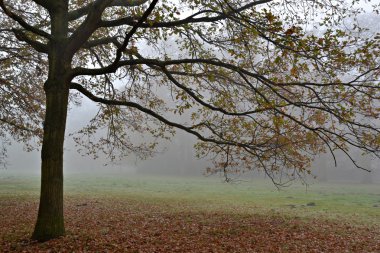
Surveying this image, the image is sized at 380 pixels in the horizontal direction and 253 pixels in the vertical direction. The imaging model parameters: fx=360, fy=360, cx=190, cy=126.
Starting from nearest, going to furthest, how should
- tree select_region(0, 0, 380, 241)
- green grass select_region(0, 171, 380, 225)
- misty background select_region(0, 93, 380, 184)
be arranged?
tree select_region(0, 0, 380, 241), green grass select_region(0, 171, 380, 225), misty background select_region(0, 93, 380, 184)

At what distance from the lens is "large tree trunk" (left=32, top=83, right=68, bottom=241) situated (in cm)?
980

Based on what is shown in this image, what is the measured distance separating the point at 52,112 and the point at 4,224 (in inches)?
221

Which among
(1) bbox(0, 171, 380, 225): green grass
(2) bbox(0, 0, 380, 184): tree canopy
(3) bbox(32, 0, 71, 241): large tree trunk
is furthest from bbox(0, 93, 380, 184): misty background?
(3) bbox(32, 0, 71, 241): large tree trunk

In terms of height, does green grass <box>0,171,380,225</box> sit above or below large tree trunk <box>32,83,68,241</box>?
below

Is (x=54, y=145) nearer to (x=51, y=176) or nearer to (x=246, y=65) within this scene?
(x=51, y=176)

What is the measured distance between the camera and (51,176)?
9.83 metres

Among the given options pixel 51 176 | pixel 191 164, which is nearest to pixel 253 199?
pixel 51 176

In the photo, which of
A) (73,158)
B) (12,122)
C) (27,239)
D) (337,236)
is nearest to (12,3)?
(12,122)

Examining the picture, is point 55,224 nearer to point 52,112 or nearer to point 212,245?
point 52,112

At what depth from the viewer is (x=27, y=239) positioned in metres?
9.98

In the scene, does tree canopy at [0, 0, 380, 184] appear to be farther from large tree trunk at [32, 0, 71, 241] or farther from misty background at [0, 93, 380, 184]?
misty background at [0, 93, 380, 184]

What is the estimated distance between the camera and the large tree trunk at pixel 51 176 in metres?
9.80

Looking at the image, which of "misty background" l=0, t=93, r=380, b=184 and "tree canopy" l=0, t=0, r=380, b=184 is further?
"misty background" l=0, t=93, r=380, b=184

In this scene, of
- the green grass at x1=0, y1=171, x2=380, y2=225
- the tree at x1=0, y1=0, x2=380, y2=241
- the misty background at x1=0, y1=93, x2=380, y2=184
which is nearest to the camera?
the tree at x1=0, y1=0, x2=380, y2=241
